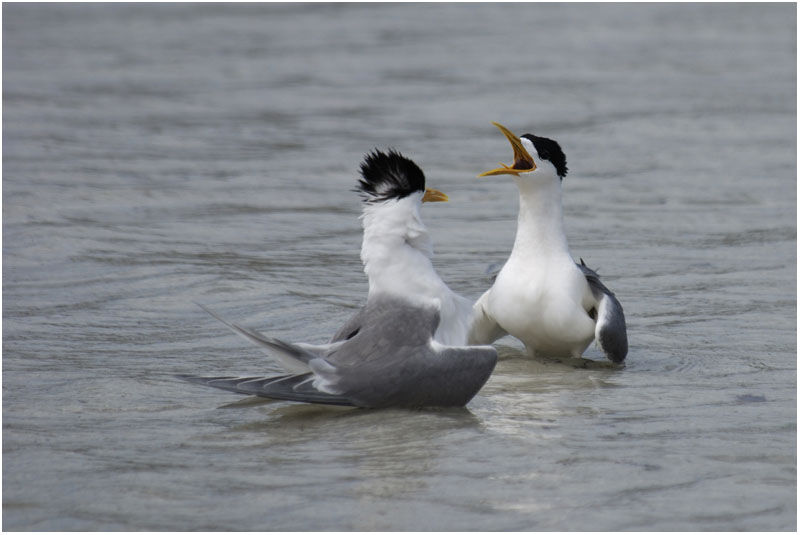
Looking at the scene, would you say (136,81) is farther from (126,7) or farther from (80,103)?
(126,7)

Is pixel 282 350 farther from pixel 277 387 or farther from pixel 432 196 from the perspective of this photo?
pixel 432 196

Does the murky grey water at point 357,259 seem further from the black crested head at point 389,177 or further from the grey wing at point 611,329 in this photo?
the black crested head at point 389,177

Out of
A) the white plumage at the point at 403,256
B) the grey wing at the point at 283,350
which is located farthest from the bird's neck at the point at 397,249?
the grey wing at the point at 283,350

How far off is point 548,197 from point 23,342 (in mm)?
2645

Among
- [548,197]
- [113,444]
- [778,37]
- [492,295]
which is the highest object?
[778,37]

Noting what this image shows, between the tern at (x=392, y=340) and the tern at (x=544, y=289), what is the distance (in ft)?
2.24

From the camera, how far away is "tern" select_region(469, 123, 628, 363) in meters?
6.71

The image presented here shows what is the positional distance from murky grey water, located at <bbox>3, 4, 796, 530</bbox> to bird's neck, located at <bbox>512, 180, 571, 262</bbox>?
557 mm

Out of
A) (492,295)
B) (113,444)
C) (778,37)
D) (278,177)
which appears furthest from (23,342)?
(778,37)

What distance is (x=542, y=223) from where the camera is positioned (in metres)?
6.89

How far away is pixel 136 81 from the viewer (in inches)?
591

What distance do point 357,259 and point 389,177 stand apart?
3.08m

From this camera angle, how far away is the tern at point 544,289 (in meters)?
6.71

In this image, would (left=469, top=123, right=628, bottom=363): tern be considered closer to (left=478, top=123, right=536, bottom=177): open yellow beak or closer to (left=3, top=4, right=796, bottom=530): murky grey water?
(left=478, top=123, right=536, bottom=177): open yellow beak
